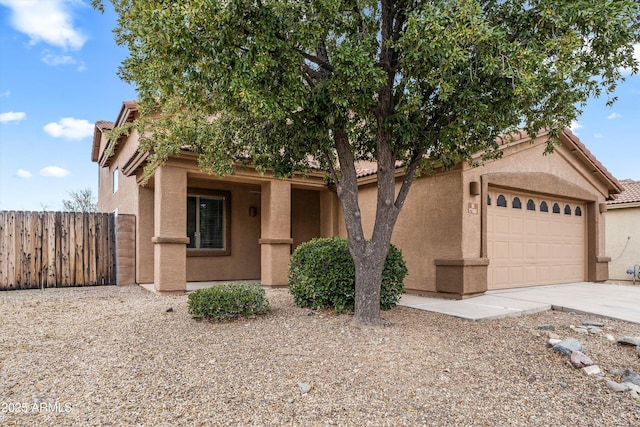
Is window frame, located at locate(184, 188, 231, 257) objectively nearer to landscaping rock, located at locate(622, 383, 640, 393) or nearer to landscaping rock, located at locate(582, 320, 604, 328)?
landscaping rock, located at locate(582, 320, 604, 328)

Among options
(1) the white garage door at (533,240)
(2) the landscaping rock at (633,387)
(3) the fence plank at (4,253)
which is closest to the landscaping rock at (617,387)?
(2) the landscaping rock at (633,387)

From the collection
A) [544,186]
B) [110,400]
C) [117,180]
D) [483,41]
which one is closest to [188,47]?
[483,41]

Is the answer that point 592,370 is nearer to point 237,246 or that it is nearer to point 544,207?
point 544,207

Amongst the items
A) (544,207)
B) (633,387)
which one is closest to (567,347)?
(633,387)

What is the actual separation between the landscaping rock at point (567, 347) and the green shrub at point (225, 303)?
4063mm

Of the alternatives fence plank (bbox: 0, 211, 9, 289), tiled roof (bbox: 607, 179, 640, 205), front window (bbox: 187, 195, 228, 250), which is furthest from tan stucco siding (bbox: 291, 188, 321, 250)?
tiled roof (bbox: 607, 179, 640, 205)

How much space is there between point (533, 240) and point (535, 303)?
3.10 metres

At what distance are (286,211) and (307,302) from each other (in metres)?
3.88

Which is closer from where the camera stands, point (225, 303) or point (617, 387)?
point (617, 387)

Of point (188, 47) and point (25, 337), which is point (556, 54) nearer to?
point (188, 47)

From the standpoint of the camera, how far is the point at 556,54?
4484 millimetres

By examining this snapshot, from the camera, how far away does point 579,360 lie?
4379 millimetres

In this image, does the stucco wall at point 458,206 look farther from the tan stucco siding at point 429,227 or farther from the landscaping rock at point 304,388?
the landscaping rock at point 304,388

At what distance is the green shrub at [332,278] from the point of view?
641 cm
